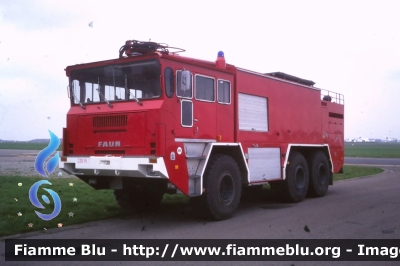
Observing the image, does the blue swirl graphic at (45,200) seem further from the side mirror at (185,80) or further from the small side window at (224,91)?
the small side window at (224,91)

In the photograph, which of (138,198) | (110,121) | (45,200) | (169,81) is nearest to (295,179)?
(138,198)

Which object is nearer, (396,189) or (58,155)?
(58,155)

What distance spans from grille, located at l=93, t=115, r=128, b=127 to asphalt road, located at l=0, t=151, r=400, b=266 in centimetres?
202

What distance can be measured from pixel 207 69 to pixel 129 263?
489cm

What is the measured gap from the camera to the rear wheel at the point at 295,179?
12.5 metres

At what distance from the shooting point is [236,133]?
10570mm

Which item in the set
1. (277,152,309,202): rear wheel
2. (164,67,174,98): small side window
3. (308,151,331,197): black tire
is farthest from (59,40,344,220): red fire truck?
(308,151,331,197): black tire

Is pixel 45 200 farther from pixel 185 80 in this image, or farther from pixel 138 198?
pixel 185 80

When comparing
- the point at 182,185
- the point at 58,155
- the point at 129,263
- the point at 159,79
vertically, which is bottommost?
the point at 129,263

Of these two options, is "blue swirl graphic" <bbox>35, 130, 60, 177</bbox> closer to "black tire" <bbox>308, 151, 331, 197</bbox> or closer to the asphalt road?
the asphalt road

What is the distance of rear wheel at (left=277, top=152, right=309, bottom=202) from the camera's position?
41.1 ft

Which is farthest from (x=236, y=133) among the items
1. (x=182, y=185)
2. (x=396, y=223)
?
(x=396, y=223)

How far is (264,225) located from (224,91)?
3131 millimetres

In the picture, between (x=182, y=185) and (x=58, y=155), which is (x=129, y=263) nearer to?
(x=182, y=185)
